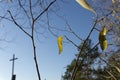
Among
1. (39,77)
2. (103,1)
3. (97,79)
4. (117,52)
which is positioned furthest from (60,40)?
(97,79)

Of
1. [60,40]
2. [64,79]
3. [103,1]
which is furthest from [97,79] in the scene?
Answer: [60,40]

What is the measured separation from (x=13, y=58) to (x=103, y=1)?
113ft

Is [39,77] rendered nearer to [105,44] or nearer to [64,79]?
[105,44]

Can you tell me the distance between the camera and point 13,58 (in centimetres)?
4238

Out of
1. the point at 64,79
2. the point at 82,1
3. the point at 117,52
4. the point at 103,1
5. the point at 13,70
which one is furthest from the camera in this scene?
the point at 64,79

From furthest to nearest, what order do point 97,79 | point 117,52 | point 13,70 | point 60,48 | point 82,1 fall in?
point 13,70 → point 97,79 → point 117,52 → point 60,48 → point 82,1

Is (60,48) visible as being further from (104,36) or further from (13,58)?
(13,58)

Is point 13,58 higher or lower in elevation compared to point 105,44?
higher

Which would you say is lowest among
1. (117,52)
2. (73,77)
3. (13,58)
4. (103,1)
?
(73,77)

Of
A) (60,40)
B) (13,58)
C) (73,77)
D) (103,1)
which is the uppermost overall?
(13,58)

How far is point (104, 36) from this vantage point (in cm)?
98

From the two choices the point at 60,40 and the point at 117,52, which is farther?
the point at 117,52

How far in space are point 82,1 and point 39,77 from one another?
0.86ft

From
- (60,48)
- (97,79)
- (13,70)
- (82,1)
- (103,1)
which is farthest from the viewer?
(13,70)
